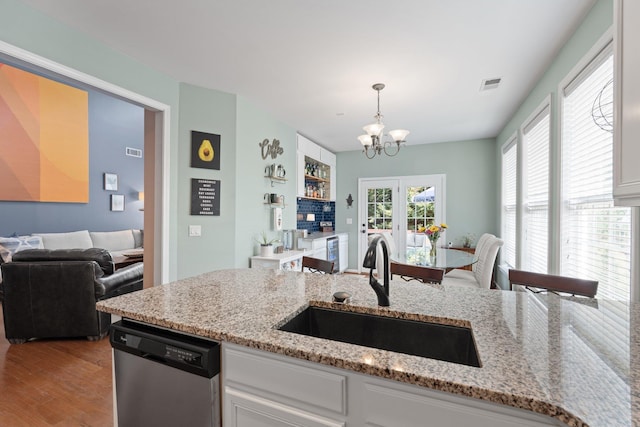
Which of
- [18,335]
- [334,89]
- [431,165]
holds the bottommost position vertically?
[18,335]

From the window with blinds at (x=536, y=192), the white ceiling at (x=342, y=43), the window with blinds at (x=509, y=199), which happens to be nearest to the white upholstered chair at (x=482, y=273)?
the window with blinds at (x=536, y=192)

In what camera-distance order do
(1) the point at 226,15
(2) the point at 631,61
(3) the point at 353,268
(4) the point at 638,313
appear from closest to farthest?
(2) the point at 631,61 < (4) the point at 638,313 < (1) the point at 226,15 < (3) the point at 353,268

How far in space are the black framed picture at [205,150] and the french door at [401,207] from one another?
11.0 feet

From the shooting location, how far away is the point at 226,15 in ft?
6.54

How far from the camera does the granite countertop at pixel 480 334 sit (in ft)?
2.15

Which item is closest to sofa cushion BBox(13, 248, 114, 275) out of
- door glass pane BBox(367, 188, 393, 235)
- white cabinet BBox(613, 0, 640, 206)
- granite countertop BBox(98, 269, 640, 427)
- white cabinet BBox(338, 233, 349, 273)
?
granite countertop BBox(98, 269, 640, 427)

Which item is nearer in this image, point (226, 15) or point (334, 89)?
point (226, 15)

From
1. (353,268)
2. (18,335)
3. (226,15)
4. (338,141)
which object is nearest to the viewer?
(226,15)

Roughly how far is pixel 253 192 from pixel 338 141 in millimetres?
2394

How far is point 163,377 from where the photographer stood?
1.10 meters

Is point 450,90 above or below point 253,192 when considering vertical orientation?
above

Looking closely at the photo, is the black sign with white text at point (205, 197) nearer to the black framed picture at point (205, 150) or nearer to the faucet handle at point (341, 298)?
the black framed picture at point (205, 150)

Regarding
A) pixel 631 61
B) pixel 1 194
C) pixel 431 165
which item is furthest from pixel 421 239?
pixel 1 194

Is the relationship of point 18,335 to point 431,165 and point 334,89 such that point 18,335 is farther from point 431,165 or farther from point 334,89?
point 431,165
